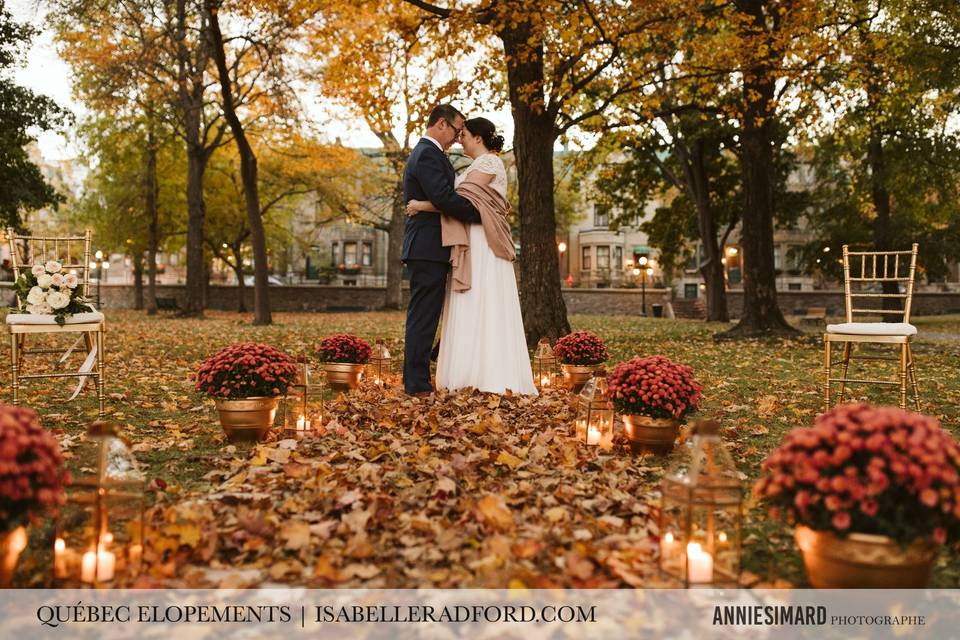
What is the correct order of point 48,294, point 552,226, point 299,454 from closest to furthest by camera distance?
point 299,454, point 48,294, point 552,226

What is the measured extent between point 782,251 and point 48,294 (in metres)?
58.0

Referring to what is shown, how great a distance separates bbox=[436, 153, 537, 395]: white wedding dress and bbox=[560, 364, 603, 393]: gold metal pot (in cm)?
89

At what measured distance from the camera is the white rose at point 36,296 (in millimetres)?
5652

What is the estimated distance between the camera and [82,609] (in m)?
2.40

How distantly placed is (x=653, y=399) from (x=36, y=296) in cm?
494

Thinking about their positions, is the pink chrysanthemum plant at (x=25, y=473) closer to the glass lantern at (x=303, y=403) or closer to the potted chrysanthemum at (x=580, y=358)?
the glass lantern at (x=303, y=403)

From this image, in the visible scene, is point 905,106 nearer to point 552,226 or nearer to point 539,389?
point 552,226

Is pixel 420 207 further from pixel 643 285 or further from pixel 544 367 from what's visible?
pixel 643 285

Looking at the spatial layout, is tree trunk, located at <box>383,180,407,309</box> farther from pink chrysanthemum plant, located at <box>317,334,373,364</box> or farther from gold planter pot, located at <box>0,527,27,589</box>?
gold planter pot, located at <box>0,527,27,589</box>

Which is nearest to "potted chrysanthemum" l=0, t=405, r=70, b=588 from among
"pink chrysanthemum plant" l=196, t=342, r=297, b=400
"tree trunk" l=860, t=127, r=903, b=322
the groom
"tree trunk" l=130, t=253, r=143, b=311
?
"pink chrysanthemum plant" l=196, t=342, r=297, b=400

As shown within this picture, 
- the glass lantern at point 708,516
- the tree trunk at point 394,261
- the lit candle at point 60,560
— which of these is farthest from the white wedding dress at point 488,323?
the tree trunk at point 394,261

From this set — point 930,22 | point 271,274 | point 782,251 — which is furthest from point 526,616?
point 782,251

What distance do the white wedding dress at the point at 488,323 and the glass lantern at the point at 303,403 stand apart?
63.3 inches

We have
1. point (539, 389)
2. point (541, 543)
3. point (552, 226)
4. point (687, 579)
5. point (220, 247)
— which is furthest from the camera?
point (220, 247)
